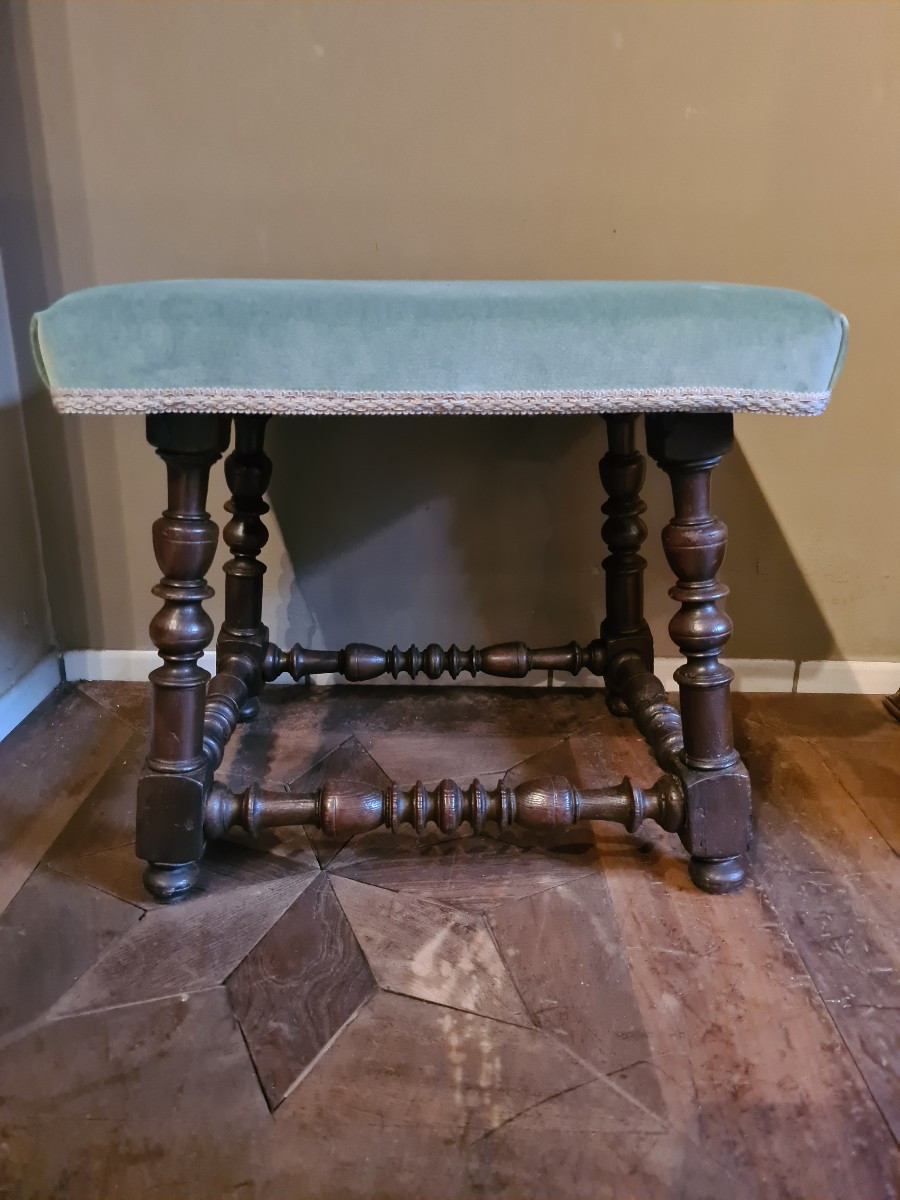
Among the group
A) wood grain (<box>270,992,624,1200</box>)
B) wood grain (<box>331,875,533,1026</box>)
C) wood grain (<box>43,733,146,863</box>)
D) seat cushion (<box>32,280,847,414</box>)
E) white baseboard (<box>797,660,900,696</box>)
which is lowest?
white baseboard (<box>797,660,900,696</box>)

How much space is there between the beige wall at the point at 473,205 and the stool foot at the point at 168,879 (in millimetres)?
461

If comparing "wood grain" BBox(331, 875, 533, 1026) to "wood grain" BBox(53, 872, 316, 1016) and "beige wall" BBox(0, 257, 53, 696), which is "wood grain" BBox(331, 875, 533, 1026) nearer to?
"wood grain" BBox(53, 872, 316, 1016)

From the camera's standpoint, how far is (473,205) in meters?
0.94

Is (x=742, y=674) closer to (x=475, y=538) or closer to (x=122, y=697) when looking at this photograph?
(x=475, y=538)

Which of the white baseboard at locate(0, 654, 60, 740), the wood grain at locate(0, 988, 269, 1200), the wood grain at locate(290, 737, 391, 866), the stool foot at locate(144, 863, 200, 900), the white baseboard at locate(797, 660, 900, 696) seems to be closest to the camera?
the wood grain at locate(0, 988, 269, 1200)

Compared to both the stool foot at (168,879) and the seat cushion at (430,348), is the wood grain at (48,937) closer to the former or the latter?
the stool foot at (168,879)

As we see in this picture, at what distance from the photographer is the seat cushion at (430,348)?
1.79 ft

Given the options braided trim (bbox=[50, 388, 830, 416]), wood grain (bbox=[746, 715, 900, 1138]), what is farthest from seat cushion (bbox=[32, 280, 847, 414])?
wood grain (bbox=[746, 715, 900, 1138])

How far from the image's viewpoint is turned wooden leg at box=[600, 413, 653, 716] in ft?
2.98

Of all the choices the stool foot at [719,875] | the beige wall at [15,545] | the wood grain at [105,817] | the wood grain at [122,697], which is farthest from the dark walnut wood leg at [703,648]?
the beige wall at [15,545]

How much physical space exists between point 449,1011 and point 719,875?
0.27 meters

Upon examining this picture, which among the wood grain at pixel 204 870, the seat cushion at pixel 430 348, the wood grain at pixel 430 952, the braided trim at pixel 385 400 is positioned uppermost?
the seat cushion at pixel 430 348

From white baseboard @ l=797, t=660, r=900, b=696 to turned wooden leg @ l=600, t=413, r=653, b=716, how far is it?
0.97ft

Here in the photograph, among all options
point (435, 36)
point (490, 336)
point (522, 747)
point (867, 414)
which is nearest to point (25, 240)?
point (435, 36)
